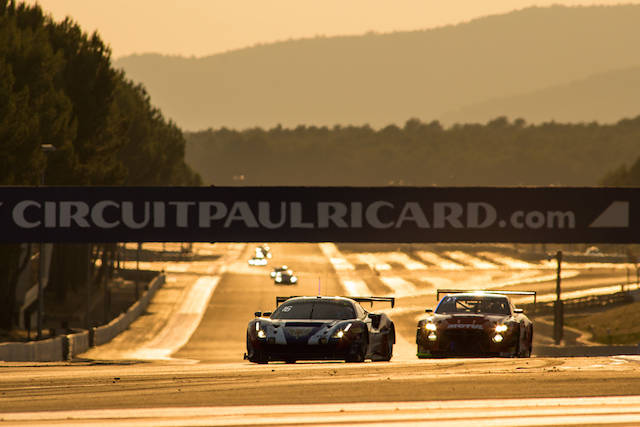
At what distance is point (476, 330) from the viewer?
23656 millimetres

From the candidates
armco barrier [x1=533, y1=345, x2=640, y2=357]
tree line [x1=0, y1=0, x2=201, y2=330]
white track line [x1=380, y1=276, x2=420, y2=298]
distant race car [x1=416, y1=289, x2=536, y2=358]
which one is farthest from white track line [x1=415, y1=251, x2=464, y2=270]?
distant race car [x1=416, y1=289, x2=536, y2=358]

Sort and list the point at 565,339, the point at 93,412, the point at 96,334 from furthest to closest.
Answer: the point at 565,339
the point at 96,334
the point at 93,412

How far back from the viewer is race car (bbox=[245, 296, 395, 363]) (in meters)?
20.1

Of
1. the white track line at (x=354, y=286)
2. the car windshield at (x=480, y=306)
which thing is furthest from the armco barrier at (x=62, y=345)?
the car windshield at (x=480, y=306)

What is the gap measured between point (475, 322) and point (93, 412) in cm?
1304

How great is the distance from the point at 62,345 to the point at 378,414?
41046mm

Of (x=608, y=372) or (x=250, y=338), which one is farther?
(x=250, y=338)

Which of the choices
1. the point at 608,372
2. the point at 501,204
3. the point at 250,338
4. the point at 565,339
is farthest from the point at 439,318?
the point at 565,339

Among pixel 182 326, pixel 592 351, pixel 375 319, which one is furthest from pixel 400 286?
pixel 375 319

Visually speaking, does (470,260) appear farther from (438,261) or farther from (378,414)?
(378,414)

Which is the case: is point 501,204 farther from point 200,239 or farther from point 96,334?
point 96,334

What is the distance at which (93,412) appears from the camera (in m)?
11.8

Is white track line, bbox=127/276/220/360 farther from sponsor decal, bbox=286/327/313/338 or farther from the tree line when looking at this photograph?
sponsor decal, bbox=286/327/313/338

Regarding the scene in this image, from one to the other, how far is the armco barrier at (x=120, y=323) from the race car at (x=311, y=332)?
41.5 m
